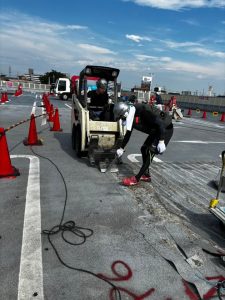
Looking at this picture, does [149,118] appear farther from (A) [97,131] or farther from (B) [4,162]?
(B) [4,162]

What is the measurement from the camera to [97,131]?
21.2 feet

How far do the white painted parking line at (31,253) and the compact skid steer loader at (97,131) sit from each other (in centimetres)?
186

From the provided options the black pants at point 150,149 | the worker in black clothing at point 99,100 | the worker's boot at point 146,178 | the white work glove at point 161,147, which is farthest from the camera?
the worker in black clothing at point 99,100

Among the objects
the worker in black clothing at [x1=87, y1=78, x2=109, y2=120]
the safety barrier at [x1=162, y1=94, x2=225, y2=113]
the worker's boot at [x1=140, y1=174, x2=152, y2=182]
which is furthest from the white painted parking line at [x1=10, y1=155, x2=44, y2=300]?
the safety barrier at [x1=162, y1=94, x2=225, y2=113]

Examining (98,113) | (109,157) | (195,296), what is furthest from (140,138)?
(195,296)

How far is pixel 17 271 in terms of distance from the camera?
277 cm

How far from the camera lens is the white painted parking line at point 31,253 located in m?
2.54

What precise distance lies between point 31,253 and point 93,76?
16.3 feet

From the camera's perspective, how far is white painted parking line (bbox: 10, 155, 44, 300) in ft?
8.33

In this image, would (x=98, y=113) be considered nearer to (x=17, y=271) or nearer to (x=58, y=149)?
(x=58, y=149)

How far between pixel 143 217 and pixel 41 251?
59.9 inches

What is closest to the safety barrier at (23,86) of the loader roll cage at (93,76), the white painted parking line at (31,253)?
the loader roll cage at (93,76)

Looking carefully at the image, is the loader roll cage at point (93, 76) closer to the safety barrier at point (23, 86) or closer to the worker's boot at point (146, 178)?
the worker's boot at point (146, 178)

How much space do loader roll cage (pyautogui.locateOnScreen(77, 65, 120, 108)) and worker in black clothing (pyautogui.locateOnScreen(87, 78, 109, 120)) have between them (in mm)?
175
